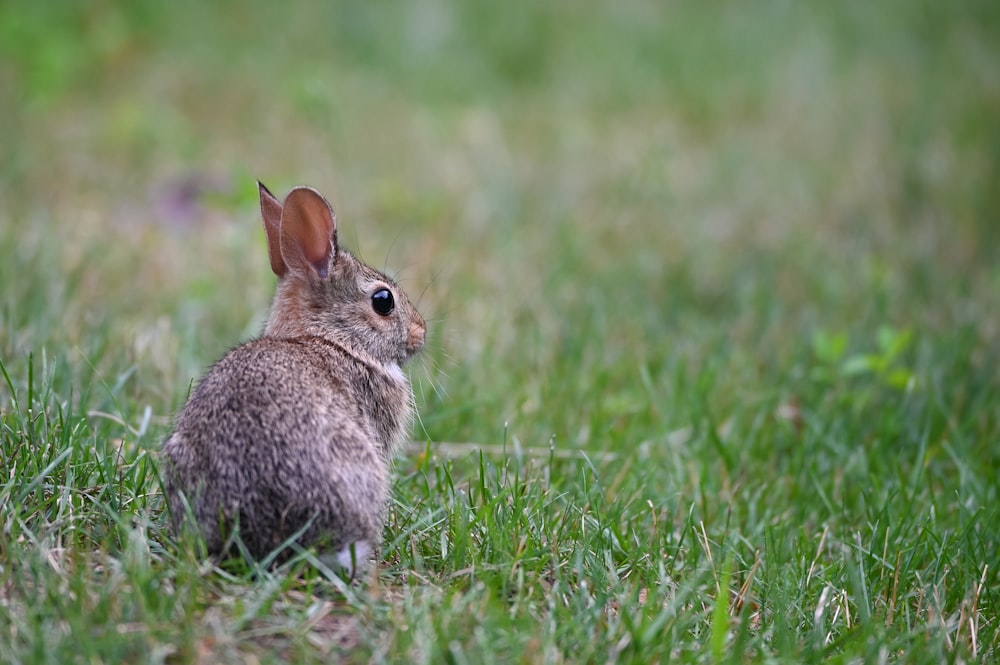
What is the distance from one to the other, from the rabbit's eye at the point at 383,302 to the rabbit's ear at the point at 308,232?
208 mm

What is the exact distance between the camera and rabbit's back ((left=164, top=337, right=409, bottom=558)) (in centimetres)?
312

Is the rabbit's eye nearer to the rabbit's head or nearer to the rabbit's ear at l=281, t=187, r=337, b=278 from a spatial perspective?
the rabbit's head

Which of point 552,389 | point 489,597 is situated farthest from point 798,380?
point 489,597

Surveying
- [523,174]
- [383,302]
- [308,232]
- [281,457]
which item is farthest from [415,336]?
[523,174]

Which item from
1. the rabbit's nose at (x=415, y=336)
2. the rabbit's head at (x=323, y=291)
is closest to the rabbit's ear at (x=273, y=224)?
the rabbit's head at (x=323, y=291)

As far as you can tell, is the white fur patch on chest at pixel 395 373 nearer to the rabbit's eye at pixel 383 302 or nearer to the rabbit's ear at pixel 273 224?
the rabbit's eye at pixel 383 302

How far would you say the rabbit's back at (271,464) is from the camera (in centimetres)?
312

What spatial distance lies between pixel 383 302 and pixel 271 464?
3.60 feet

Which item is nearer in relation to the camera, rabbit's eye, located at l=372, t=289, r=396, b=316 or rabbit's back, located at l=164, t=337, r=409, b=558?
rabbit's back, located at l=164, t=337, r=409, b=558

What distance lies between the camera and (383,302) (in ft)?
13.4

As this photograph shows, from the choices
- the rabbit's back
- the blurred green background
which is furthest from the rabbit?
the blurred green background

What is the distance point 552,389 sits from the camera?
5.43 m

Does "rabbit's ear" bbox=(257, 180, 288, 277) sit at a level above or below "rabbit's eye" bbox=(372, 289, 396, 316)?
above

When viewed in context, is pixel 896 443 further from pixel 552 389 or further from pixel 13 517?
pixel 13 517
